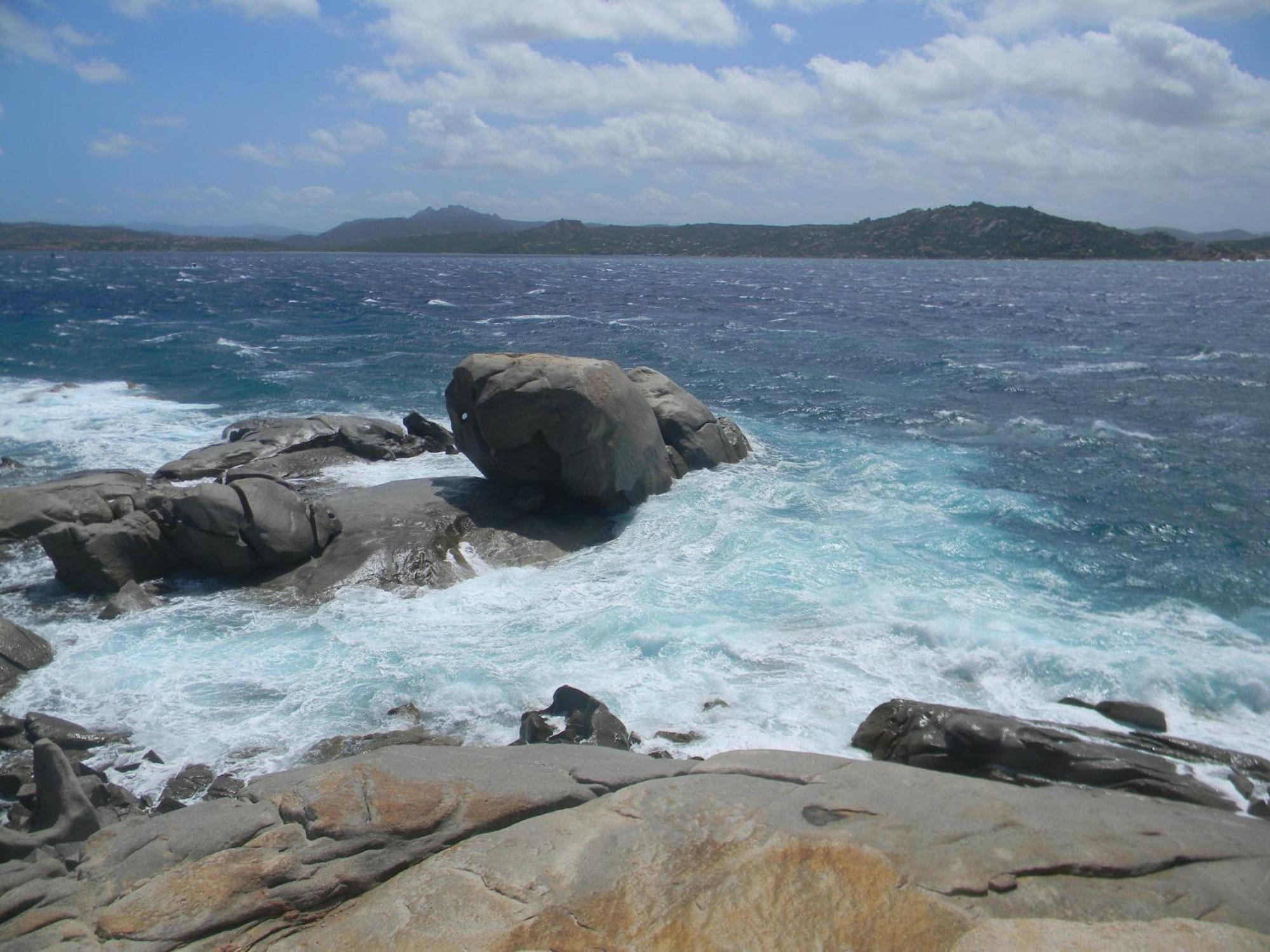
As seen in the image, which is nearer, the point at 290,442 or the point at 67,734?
the point at 67,734

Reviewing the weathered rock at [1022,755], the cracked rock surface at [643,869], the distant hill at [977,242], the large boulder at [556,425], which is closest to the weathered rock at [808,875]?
the cracked rock surface at [643,869]

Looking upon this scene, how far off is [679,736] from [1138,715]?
535 centimetres

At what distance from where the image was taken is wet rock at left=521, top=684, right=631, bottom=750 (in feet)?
31.9

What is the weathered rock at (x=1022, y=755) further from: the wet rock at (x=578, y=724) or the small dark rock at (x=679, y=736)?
the wet rock at (x=578, y=724)

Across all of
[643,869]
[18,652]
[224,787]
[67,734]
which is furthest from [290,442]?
[643,869]

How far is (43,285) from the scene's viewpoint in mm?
77062

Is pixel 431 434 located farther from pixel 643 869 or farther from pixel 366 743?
pixel 643 869

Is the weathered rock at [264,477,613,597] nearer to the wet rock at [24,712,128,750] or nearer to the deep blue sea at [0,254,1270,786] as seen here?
the deep blue sea at [0,254,1270,786]

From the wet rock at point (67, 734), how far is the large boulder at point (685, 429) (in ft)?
40.5

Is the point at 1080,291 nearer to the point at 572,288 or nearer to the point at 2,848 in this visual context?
the point at 572,288

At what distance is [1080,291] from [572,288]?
47212 mm

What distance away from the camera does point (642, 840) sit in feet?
20.8

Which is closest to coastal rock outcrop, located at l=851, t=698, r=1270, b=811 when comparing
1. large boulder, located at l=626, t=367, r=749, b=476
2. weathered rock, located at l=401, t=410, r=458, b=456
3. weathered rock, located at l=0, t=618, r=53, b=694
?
weathered rock, located at l=0, t=618, r=53, b=694

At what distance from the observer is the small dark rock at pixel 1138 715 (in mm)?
10141
